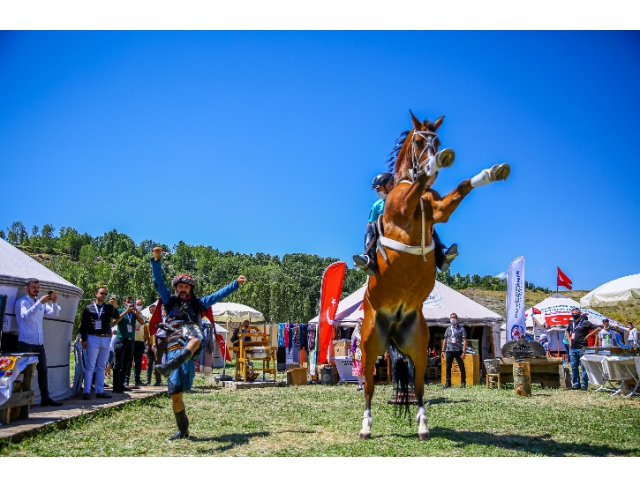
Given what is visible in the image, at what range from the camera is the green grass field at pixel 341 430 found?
4.83 m

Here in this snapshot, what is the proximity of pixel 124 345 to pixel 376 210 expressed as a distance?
6.70m

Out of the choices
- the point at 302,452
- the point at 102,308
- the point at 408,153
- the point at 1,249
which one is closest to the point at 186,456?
the point at 302,452

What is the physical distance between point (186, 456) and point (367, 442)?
1.68 meters

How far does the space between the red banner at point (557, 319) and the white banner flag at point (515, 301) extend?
1088 cm

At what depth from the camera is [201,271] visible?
3708 inches

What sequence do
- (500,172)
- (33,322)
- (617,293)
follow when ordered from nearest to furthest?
(500,172), (33,322), (617,293)

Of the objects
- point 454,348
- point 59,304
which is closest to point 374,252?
point 59,304

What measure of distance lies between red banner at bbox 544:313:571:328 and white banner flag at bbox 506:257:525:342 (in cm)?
1088

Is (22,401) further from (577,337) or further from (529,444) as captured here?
(577,337)

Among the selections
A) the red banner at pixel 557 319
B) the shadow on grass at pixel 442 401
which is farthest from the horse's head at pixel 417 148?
the red banner at pixel 557 319

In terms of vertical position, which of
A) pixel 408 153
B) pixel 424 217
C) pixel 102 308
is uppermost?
pixel 408 153

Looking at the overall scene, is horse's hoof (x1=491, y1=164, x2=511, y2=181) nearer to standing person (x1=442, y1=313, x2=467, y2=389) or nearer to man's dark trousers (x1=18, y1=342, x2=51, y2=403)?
man's dark trousers (x1=18, y1=342, x2=51, y2=403)

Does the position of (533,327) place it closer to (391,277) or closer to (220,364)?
(220,364)

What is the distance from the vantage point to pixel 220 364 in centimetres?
2428
